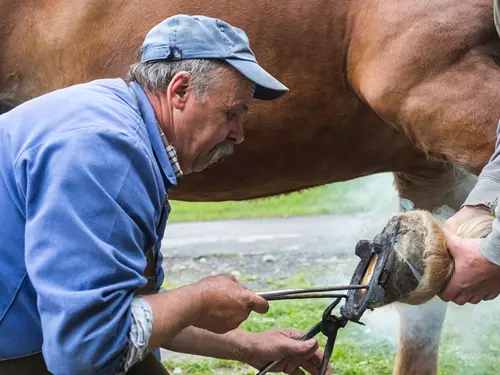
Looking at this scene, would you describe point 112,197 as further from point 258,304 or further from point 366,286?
point 366,286

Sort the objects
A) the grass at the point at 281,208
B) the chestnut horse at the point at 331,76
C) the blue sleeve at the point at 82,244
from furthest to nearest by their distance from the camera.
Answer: the grass at the point at 281,208 → the chestnut horse at the point at 331,76 → the blue sleeve at the point at 82,244

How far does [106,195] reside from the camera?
173cm

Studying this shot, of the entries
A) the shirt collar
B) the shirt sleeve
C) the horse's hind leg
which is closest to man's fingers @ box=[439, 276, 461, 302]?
the shirt sleeve

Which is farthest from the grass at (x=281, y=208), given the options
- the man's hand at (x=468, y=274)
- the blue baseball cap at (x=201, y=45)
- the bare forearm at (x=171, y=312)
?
the bare forearm at (x=171, y=312)

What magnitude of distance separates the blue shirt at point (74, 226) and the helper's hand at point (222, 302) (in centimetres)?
18

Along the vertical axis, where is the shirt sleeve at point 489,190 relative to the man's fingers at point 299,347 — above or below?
above

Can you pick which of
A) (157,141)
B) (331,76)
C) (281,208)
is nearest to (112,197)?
(157,141)

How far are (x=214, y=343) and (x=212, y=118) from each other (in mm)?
848

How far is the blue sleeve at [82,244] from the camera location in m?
1.69

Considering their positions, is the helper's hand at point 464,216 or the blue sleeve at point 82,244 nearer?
the blue sleeve at point 82,244

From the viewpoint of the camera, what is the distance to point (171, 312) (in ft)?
6.04

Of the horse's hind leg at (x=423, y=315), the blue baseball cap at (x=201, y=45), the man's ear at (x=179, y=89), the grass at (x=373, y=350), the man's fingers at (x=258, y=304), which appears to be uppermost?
the blue baseball cap at (x=201, y=45)

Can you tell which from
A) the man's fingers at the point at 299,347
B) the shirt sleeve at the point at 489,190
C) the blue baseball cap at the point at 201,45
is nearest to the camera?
the blue baseball cap at the point at 201,45

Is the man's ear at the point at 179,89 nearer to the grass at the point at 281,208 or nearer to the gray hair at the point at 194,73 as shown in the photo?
the gray hair at the point at 194,73
